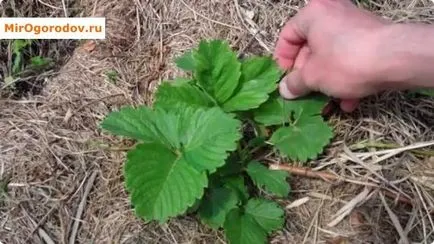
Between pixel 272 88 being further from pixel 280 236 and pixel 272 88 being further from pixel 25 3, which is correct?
pixel 25 3

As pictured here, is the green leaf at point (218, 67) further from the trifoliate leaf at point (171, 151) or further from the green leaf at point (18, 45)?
the green leaf at point (18, 45)

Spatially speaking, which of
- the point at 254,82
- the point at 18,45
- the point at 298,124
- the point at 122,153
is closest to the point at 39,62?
the point at 18,45

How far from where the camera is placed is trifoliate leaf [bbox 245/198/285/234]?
1.55 meters

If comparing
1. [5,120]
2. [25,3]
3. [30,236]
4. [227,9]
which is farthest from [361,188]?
[25,3]

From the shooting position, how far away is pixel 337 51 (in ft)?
4.59

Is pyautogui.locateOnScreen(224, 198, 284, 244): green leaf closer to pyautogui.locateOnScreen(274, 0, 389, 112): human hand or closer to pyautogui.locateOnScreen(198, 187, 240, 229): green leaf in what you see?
pyautogui.locateOnScreen(198, 187, 240, 229): green leaf

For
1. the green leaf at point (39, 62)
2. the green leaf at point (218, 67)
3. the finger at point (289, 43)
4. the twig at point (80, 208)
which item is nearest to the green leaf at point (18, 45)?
the green leaf at point (39, 62)

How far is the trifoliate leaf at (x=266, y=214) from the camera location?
5.09 feet

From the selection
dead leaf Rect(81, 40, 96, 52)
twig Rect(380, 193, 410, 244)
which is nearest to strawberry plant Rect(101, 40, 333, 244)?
twig Rect(380, 193, 410, 244)

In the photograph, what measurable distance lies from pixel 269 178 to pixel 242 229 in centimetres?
13

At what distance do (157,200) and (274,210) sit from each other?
0.91ft

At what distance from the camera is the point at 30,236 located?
5.32 feet

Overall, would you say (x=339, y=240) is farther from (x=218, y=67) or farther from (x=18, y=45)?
(x=18, y=45)

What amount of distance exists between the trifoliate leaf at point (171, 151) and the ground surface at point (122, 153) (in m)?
0.17
